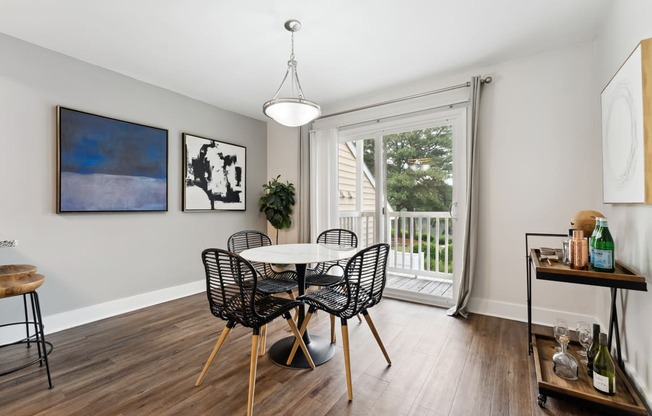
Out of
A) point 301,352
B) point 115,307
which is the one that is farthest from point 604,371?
point 115,307

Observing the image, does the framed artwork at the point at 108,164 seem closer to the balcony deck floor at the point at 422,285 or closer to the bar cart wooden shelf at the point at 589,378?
the balcony deck floor at the point at 422,285

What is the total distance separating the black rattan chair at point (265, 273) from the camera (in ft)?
7.71

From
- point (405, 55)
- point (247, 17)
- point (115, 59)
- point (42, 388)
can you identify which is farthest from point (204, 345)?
point (405, 55)

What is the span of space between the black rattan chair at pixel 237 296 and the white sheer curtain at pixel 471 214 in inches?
79.8

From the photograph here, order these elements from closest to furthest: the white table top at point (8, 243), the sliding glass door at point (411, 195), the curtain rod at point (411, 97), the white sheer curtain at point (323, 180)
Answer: the white table top at point (8, 243), the curtain rod at point (411, 97), the sliding glass door at point (411, 195), the white sheer curtain at point (323, 180)

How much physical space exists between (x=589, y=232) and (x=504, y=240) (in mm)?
1100

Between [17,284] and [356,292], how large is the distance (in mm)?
2101

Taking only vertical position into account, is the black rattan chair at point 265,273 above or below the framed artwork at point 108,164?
below

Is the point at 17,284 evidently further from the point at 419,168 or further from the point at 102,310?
the point at 419,168

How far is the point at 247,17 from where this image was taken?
2246 mm

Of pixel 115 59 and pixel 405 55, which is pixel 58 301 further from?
pixel 405 55

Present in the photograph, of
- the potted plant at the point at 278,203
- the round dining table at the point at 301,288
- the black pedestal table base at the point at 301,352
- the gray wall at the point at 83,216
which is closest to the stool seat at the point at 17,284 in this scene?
the gray wall at the point at 83,216

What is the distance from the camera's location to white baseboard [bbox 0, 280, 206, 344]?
2.52m

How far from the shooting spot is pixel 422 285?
4004 mm
